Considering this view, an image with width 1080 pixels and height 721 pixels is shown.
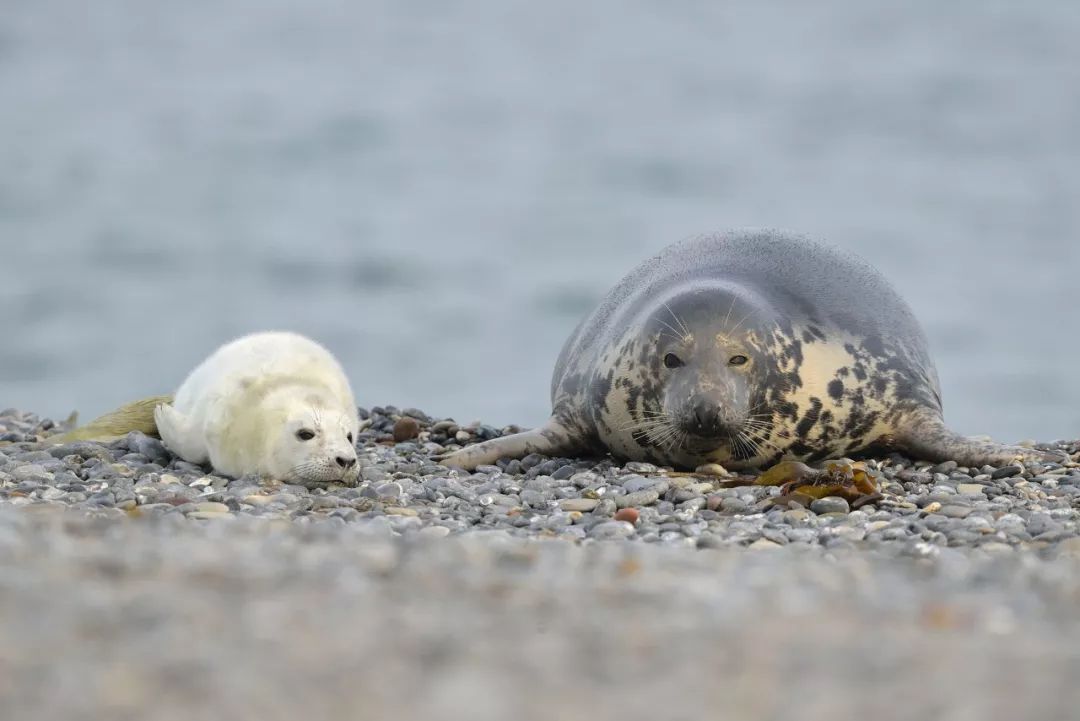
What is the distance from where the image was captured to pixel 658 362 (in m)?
6.93

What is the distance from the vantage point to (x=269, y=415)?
6.38 metres

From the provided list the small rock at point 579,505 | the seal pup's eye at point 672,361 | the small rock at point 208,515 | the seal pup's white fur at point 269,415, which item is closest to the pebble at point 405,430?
the seal pup's white fur at point 269,415

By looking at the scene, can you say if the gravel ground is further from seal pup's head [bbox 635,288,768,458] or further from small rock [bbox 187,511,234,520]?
seal pup's head [bbox 635,288,768,458]

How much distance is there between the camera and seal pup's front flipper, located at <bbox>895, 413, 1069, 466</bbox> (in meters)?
6.91

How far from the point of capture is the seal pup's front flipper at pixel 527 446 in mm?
7320

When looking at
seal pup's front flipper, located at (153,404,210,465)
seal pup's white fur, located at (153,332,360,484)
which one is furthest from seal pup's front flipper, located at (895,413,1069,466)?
seal pup's front flipper, located at (153,404,210,465)

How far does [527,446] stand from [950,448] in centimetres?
191

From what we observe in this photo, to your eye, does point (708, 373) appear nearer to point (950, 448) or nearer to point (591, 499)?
point (591, 499)

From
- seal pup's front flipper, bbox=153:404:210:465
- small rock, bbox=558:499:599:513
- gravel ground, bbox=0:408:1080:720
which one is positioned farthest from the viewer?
seal pup's front flipper, bbox=153:404:210:465

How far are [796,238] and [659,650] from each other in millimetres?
5417

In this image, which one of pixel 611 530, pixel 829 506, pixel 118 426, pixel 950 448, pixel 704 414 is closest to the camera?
pixel 611 530

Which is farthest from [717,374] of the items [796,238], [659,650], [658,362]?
[659,650]

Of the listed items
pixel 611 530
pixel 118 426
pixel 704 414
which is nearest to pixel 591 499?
pixel 611 530

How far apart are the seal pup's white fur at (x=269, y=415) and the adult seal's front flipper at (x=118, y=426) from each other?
12.8 inches
